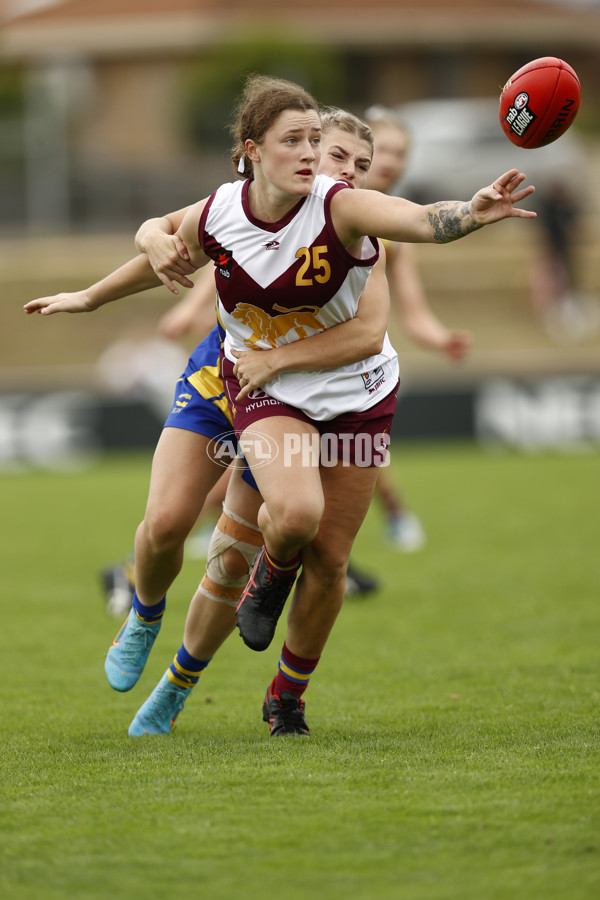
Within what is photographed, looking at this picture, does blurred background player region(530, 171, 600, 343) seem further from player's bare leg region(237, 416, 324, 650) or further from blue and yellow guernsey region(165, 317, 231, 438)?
player's bare leg region(237, 416, 324, 650)

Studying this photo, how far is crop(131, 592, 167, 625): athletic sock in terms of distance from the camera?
4.41 metres

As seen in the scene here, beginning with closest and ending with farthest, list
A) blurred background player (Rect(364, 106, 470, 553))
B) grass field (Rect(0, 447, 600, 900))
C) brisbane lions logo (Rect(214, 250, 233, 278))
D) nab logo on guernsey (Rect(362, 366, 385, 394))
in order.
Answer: grass field (Rect(0, 447, 600, 900)), brisbane lions logo (Rect(214, 250, 233, 278)), nab logo on guernsey (Rect(362, 366, 385, 394)), blurred background player (Rect(364, 106, 470, 553))

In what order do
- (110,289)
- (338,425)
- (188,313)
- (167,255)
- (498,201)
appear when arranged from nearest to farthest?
(498,201)
(167,255)
(338,425)
(110,289)
(188,313)

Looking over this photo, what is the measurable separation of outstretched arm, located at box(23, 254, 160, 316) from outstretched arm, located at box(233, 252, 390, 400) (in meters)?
0.47

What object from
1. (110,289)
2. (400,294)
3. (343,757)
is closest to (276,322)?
(110,289)

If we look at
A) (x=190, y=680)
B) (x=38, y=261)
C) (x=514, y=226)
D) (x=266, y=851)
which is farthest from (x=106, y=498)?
(x=514, y=226)

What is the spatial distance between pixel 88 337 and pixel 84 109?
44.0 ft

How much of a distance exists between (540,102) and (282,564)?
5.49 feet

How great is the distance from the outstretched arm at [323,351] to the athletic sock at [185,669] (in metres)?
0.98

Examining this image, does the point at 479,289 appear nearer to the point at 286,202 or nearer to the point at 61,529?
the point at 61,529

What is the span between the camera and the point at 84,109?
1329 inches

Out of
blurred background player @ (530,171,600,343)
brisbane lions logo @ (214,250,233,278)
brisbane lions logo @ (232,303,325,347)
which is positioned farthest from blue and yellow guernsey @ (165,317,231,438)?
blurred background player @ (530,171,600,343)

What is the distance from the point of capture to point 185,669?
4426 millimetres

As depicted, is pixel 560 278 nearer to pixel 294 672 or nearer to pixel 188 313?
pixel 188 313
